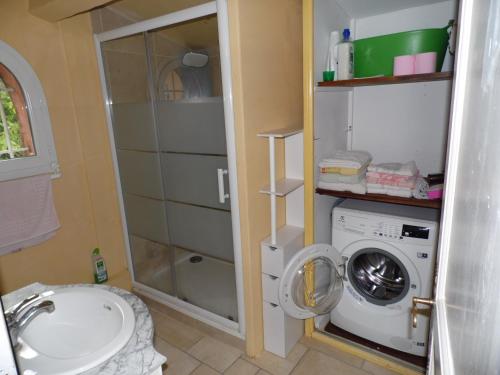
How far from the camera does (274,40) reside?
1770mm

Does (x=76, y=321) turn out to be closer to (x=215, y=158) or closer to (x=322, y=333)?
(x=215, y=158)

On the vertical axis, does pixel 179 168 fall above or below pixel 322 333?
above

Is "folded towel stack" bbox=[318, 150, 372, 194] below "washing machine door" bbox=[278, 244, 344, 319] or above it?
above

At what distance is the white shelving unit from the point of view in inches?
69.6

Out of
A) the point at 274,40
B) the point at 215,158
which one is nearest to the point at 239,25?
the point at 274,40

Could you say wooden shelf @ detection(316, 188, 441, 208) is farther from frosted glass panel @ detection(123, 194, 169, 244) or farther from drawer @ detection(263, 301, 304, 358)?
frosted glass panel @ detection(123, 194, 169, 244)

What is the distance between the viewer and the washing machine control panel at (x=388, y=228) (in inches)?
65.2

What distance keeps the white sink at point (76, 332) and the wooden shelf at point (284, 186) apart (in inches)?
36.5

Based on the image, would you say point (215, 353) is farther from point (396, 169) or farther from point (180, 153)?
point (396, 169)

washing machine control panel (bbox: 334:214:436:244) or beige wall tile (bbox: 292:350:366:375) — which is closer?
washing machine control panel (bbox: 334:214:436:244)

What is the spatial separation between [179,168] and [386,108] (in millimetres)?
1452

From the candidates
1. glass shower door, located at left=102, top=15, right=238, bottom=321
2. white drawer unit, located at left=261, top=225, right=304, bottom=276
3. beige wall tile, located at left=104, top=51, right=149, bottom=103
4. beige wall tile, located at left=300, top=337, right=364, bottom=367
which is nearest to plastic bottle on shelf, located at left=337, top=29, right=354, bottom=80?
glass shower door, located at left=102, top=15, right=238, bottom=321

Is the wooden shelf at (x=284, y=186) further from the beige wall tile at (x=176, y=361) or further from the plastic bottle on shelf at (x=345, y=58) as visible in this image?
the beige wall tile at (x=176, y=361)

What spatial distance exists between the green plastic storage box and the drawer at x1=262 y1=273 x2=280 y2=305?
4.29 feet
